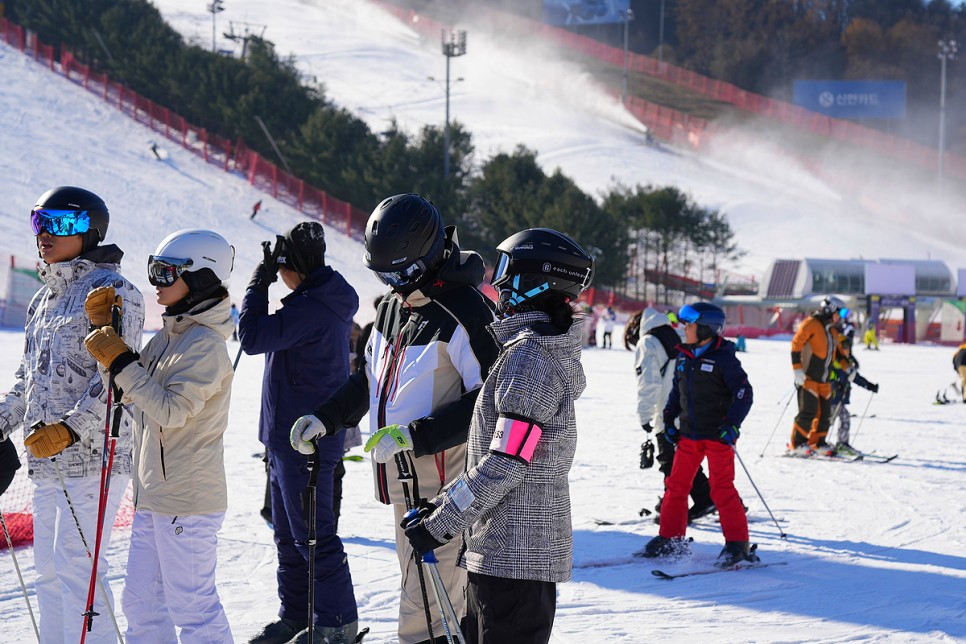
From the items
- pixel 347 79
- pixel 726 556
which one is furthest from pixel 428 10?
pixel 726 556

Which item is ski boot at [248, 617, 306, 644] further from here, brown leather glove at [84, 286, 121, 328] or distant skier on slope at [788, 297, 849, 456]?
distant skier on slope at [788, 297, 849, 456]

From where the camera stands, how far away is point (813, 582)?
5711mm

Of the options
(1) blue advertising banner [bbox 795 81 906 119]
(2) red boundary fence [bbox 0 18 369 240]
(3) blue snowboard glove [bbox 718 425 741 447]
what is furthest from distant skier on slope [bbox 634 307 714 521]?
(1) blue advertising banner [bbox 795 81 906 119]

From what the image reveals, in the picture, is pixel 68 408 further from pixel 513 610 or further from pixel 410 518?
pixel 513 610

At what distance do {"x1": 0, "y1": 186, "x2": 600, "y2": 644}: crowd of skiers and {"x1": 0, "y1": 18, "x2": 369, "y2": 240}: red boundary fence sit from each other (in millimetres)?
37493

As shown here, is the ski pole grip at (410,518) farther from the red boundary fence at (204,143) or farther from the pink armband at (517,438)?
the red boundary fence at (204,143)

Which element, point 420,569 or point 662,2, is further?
point 662,2

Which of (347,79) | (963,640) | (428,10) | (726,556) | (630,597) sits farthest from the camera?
(428,10)

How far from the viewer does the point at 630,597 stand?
5.34 meters

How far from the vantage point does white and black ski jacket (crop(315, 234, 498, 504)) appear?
11.4 feet

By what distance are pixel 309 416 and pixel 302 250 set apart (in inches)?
42.3

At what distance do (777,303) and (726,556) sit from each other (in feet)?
133

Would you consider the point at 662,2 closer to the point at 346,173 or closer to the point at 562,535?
the point at 346,173

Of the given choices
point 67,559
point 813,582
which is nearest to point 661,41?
point 813,582
